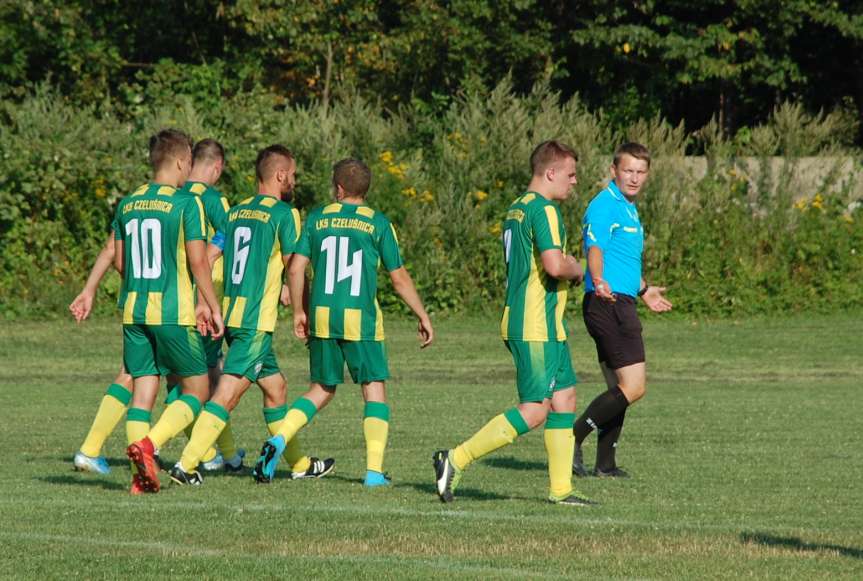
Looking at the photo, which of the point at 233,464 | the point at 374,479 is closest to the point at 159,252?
the point at 233,464

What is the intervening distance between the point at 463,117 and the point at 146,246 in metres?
17.2

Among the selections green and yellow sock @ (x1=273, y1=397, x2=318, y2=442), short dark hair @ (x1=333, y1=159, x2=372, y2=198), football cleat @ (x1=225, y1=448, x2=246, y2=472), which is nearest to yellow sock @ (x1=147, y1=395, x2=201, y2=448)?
green and yellow sock @ (x1=273, y1=397, x2=318, y2=442)

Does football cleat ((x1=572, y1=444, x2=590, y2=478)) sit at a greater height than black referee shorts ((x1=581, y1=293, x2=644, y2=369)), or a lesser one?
lesser

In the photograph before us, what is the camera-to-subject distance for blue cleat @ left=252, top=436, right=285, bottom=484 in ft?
31.9

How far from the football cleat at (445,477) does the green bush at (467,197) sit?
622 inches

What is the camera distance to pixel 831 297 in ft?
83.4

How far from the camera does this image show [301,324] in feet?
33.0

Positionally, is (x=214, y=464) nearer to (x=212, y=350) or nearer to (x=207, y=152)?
(x=212, y=350)

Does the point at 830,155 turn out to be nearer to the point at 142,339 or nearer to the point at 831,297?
the point at 831,297

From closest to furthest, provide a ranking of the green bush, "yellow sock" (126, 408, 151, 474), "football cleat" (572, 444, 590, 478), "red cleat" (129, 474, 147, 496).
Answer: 1. "red cleat" (129, 474, 147, 496)
2. "yellow sock" (126, 408, 151, 474)
3. "football cleat" (572, 444, 590, 478)
4. the green bush

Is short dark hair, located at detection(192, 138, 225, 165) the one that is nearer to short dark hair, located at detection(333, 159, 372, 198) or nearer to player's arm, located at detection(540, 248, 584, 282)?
short dark hair, located at detection(333, 159, 372, 198)

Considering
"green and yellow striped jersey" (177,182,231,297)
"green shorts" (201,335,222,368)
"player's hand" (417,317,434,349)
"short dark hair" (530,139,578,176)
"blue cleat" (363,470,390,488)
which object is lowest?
"blue cleat" (363,470,390,488)

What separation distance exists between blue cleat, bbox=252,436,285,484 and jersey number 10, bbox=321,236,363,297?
97 centimetres

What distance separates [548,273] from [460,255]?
1641 centimetres
